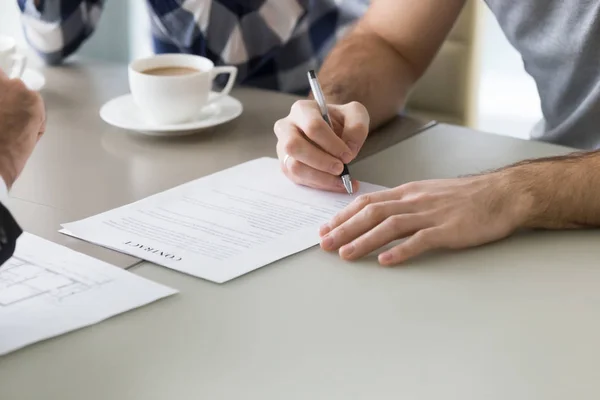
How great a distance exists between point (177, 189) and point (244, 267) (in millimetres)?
226

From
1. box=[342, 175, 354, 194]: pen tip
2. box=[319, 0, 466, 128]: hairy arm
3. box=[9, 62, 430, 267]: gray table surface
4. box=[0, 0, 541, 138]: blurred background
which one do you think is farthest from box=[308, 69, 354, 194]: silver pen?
box=[0, 0, 541, 138]: blurred background

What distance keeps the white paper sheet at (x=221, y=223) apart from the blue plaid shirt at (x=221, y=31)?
0.59m

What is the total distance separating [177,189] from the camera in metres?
1.02

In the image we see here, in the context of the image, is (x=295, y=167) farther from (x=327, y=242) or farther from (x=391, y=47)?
(x=391, y=47)

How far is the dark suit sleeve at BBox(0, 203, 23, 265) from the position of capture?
0.70 meters

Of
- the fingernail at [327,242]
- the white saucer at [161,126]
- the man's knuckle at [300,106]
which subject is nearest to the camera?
the fingernail at [327,242]

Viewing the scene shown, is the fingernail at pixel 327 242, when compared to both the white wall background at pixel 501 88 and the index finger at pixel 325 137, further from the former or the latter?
the white wall background at pixel 501 88

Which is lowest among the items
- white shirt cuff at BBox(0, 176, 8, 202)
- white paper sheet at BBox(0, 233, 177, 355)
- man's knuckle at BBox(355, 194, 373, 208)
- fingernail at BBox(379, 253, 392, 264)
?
fingernail at BBox(379, 253, 392, 264)

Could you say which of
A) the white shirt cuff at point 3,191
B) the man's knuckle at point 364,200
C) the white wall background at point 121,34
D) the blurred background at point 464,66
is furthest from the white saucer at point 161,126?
the white wall background at point 121,34

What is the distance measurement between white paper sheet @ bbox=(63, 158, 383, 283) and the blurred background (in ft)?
3.21

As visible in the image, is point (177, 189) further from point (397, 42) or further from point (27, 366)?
point (397, 42)

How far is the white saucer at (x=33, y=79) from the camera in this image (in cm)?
142

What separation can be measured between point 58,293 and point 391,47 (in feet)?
2.82

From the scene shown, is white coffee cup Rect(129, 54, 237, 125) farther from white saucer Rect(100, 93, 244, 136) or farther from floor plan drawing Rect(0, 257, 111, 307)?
floor plan drawing Rect(0, 257, 111, 307)
